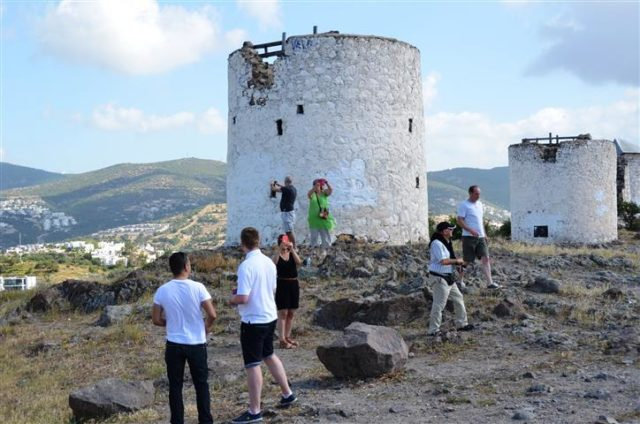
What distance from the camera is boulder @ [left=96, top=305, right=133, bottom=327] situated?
45.8 feet

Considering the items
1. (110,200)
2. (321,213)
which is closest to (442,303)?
(321,213)

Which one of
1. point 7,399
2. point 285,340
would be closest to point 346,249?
point 285,340

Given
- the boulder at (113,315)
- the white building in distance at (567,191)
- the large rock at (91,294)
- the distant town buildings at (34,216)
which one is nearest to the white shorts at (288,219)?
the large rock at (91,294)

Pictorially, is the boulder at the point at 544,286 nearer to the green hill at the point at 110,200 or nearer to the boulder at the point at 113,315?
the boulder at the point at 113,315

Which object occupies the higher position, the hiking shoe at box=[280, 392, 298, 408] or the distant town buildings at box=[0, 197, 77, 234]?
the distant town buildings at box=[0, 197, 77, 234]

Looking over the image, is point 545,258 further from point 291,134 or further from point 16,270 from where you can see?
point 16,270

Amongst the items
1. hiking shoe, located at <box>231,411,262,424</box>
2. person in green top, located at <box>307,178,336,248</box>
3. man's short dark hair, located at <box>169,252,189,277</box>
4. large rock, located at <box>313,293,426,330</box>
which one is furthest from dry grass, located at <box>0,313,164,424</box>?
person in green top, located at <box>307,178,336,248</box>

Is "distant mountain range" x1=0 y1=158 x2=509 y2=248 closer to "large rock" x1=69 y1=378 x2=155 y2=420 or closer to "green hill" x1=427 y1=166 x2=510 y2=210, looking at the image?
"green hill" x1=427 y1=166 x2=510 y2=210

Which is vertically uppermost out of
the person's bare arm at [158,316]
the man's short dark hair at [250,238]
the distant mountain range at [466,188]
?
the distant mountain range at [466,188]

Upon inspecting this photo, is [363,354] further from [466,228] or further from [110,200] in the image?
[110,200]

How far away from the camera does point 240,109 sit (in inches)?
767

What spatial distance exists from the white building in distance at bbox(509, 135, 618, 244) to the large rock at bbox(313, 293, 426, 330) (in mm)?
16543

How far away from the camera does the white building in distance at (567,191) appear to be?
27125mm

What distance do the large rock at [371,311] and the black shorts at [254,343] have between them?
4.52 m
